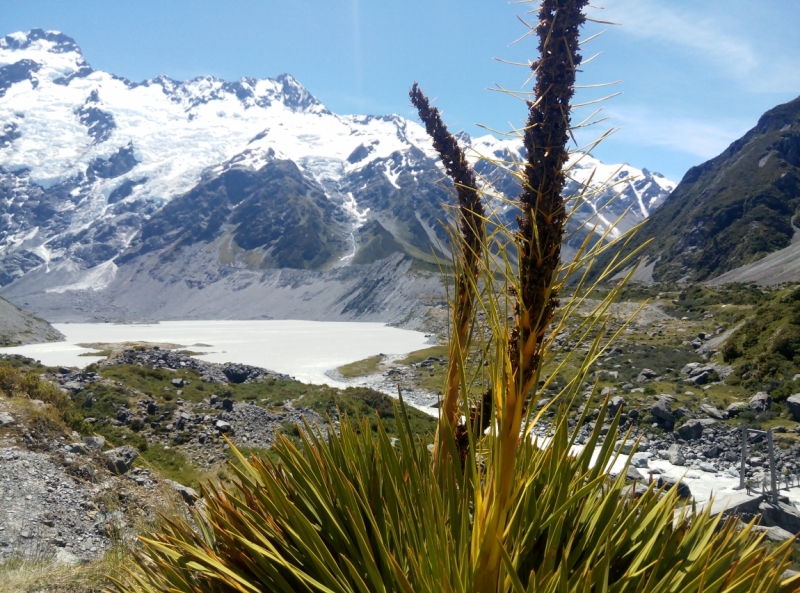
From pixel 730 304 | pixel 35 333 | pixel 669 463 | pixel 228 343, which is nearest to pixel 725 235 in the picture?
pixel 730 304

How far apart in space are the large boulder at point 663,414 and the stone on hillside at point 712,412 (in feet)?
4.45

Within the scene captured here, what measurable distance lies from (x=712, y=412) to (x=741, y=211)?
348ft

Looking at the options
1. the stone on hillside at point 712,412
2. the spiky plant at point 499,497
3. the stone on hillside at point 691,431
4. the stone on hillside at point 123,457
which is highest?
the spiky plant at point 499,497

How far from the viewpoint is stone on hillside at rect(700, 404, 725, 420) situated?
63.0 feet

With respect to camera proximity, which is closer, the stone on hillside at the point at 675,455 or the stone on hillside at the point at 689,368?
the stone on hillside at the point at 675,455

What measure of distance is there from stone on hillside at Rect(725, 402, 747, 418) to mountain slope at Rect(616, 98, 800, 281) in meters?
66.9

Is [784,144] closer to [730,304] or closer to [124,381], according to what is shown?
[730,304]

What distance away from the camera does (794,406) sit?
58.0 feet

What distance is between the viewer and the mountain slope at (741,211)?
96750 millimetres

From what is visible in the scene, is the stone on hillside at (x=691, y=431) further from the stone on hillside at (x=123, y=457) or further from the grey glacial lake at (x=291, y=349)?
the grey glacial lake at (x=291, y=349)

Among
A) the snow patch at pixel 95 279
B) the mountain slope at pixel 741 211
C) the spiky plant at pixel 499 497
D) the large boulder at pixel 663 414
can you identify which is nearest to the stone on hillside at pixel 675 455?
the large boulder at pixel 663 414

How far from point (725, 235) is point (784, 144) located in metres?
33.8

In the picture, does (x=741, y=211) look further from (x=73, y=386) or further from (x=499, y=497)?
(x=499, y=497)

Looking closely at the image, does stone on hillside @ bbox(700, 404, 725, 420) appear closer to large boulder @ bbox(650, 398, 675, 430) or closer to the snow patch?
large boulder @ bbox(650, 398, 675, 430)
